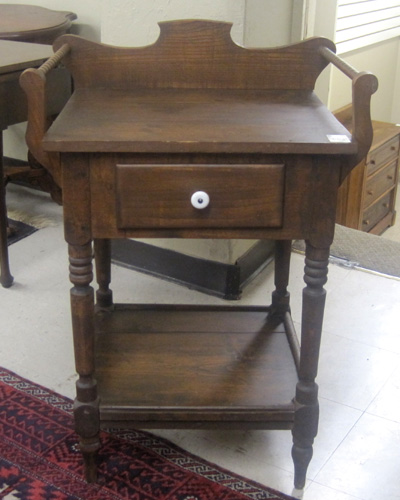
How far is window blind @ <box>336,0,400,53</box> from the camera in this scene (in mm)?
3471

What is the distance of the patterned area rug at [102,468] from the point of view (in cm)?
139

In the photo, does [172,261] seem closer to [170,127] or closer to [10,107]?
[10,107]

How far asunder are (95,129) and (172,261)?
1065 mm

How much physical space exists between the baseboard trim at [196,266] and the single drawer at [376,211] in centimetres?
172

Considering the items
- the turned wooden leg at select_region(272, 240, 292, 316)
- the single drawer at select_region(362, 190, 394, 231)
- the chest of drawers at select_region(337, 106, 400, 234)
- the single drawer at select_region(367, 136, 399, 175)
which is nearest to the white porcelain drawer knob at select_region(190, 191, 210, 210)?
the turned wooden leg at select_region(272, 240, 292, 316)

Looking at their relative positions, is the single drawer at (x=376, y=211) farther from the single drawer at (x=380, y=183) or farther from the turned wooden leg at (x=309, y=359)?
the turned wooden leg at (x=309, y=359)

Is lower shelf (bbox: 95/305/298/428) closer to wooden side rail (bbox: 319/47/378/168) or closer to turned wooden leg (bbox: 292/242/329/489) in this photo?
turned wooden leg (bbox: 292/242/329/489)

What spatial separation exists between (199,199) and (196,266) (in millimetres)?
994

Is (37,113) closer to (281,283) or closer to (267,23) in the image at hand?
(281,283)

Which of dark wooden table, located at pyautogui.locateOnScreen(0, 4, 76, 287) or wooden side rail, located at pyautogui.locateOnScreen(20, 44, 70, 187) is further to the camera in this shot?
dark wooden table, located at pyautogui.locateOnScreen(0, 4, 76, 287)

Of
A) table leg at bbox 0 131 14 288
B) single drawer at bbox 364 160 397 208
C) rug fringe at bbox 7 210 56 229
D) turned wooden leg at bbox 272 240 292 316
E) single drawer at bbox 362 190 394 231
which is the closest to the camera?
turned wooden leg at bbox 272 240 292 316

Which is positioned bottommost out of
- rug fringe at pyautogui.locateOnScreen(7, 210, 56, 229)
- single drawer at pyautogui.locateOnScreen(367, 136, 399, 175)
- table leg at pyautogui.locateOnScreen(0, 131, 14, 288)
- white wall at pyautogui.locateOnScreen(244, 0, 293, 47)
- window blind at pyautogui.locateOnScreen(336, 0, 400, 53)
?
single drawer at pyautogui.locateOnScreen(367, 136, 399, 175)

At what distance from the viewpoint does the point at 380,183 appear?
154 inches

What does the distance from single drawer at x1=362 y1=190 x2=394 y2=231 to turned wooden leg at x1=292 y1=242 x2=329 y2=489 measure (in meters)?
2.63
